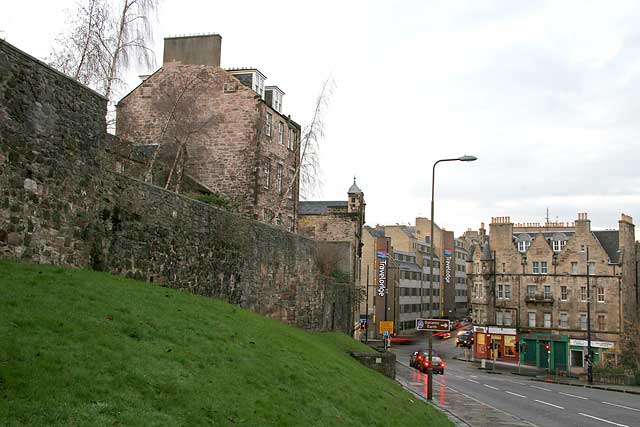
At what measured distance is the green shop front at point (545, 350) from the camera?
200ft

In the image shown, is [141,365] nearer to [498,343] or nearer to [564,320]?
[498,343]

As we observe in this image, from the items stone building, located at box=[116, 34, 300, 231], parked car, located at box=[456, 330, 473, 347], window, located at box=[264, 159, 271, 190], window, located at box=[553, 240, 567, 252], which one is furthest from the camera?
parked car, located at box=[456, 330, 473, 347]

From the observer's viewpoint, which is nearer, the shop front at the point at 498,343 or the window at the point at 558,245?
the shop front at the point at 498,343

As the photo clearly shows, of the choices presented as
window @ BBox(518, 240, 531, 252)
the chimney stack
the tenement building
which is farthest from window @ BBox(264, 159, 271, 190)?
window @ BBox(518, 240, 531, 252)

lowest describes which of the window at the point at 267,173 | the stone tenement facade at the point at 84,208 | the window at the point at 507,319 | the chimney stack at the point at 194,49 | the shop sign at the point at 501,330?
the shop sign at the point at 501,330

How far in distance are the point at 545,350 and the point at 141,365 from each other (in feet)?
199

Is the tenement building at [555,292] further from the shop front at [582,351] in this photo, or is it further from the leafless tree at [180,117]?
the leafless tree at [180,117]

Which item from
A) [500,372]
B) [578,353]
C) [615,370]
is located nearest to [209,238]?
[500,372]

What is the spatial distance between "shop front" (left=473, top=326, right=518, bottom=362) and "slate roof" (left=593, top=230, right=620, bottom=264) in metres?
13.0

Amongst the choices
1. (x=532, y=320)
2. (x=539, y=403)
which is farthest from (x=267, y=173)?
(x=532, y=320)

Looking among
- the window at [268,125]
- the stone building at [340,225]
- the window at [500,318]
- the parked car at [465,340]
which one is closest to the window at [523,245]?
the window at [500,318]

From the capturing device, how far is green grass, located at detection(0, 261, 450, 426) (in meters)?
7.25

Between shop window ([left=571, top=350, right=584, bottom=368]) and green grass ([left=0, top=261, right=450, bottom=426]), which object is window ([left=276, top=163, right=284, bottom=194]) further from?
shop window ([left=571, top=350, right=584, bottom=368])

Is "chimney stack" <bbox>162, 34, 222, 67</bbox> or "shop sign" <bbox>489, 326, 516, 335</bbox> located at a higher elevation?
"chimney stack" <bbox>162, 34, 222, 67</bbox>
